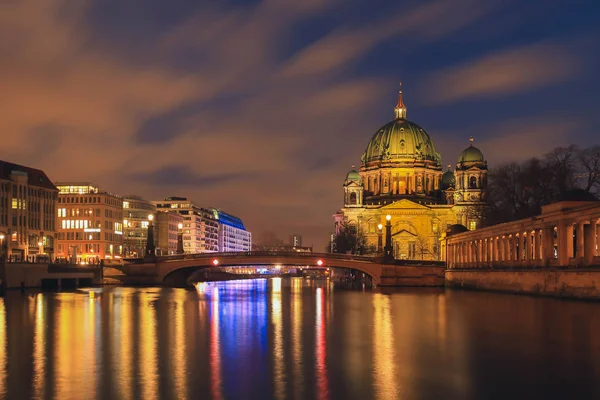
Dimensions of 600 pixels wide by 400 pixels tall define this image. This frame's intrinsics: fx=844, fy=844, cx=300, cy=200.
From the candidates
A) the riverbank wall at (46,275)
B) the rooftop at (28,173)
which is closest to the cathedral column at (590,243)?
the riverbank wall at (46,275)

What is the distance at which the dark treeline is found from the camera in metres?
101

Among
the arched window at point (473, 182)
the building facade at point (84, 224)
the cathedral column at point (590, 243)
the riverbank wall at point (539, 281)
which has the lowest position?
the riverbank wall at point (539, 281)

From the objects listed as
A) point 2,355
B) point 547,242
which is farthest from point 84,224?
point 2,355

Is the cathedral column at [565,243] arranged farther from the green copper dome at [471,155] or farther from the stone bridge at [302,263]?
the green copper dome at [471,155]

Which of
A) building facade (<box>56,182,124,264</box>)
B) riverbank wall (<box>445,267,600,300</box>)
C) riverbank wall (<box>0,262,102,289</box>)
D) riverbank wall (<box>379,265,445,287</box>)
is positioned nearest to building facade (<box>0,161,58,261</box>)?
riverbank wall (<box>0,262,102,289</box>)

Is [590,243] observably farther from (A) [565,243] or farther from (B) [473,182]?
(B) [473,182]

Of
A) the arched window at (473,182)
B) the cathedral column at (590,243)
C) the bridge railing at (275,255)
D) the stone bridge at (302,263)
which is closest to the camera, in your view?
the cathedral column at (590,243)

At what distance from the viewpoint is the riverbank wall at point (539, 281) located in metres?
62.0

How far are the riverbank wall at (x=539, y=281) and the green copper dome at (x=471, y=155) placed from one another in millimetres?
97040

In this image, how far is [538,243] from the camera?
260 feet

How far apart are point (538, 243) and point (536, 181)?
92.7 feet

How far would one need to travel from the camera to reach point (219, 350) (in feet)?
106

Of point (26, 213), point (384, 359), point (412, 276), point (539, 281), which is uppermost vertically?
point (26, 213)

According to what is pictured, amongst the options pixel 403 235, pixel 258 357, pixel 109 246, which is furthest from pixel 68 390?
pixel 403 235
